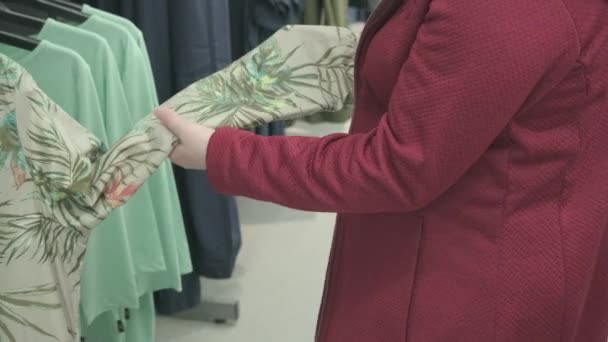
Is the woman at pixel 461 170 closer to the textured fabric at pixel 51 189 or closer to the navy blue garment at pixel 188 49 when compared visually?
the textured fabric at pixel 51 189

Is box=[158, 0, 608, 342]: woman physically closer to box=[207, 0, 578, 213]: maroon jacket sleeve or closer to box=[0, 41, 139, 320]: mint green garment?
box=[207, 0, 578, 213]: maroon jacket sleeve

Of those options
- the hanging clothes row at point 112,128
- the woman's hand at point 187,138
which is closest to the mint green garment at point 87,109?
the hanging clothes row at point 112,128

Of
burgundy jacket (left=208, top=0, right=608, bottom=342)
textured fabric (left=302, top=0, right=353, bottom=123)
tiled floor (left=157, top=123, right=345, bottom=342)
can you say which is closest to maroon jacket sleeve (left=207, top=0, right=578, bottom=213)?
burgundy jacket (left=208, top=0, right=608, bottom=342)

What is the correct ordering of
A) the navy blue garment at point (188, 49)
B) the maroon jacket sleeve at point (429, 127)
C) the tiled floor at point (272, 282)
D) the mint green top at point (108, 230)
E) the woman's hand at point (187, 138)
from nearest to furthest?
1. the maroon jacket sleeve at point (429, 127)
2. the woman's hand at point (187, 138)
3. the mint green top at point (108, 230)
4. the navy blue garment at point (188, 49)
5. the tiled floor at point (272, 282)

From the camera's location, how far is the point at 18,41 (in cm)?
88

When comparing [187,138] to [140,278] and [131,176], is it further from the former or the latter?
[140,278]

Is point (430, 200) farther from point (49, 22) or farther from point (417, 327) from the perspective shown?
point (49, 22)

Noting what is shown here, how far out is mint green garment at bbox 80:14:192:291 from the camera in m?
1.05

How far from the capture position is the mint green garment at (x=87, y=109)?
0.91 meters

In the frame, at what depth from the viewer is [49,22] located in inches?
37.4

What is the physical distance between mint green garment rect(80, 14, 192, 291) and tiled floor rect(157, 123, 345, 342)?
1.76 feet

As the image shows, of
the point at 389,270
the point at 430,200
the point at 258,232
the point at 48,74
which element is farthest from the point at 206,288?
the point at 430,200

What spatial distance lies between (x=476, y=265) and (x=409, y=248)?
0.08 meters

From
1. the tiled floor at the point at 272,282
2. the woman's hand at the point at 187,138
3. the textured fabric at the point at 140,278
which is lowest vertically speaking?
the tiled floor at the point at 272,282
